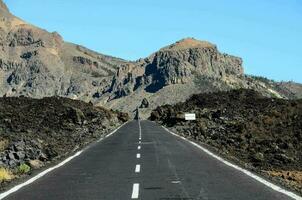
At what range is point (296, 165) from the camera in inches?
1137

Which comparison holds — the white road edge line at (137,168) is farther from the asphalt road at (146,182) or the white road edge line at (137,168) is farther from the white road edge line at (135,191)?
the white road edge line at (135,191)

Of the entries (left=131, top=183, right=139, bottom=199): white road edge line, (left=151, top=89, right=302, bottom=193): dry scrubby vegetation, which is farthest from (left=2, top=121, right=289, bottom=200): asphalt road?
(left=151, top=89, right=302, bottom=193): dry scrubby vegetation

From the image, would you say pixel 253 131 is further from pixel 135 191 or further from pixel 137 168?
pixel 135 191

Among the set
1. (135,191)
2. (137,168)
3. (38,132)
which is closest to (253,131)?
(38,132)


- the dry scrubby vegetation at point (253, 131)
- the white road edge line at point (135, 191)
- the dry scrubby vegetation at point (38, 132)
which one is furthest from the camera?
the dry scrubby vegetation at point (253, 131)

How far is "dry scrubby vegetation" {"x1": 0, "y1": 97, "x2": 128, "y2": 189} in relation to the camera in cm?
2430

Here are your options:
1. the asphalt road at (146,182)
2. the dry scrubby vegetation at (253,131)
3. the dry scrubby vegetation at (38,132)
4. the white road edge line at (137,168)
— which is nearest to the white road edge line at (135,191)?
the asphalt road at (146,182)

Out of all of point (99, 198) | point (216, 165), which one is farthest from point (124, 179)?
point (216, 165)

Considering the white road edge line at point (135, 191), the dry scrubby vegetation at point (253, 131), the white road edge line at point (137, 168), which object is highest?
the dry scrubby vegetation at point (253, 131)

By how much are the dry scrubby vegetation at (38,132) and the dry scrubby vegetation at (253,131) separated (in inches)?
328

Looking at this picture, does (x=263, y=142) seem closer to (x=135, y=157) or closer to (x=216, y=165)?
(x=135, y=157)

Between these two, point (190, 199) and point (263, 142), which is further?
point (263, 142)

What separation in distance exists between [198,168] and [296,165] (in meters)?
10.2

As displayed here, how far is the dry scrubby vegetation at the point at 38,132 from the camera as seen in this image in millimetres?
24298
